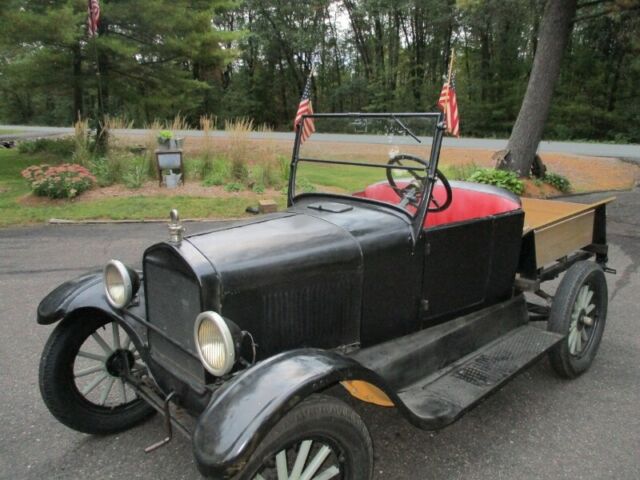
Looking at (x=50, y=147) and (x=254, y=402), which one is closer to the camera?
(x=254, y=402)

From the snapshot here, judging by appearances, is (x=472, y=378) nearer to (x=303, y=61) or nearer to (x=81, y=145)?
(x=81, y=145)

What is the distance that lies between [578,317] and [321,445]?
2215 mm

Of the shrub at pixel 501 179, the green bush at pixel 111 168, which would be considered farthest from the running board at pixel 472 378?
the green bush at pixel 111 168

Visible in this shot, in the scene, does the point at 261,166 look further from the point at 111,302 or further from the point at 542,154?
the point at 542,154

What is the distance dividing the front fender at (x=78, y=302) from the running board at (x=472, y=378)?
4.67 ft

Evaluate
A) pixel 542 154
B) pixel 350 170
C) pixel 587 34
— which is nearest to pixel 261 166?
pixel 350 170

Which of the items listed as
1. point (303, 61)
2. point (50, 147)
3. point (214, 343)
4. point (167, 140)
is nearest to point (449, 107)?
point (214, 343)

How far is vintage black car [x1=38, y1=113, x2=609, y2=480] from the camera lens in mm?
1870

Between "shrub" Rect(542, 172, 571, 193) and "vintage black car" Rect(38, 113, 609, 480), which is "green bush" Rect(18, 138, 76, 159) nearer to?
"shrub" Rect(542, 172, 571, 193)

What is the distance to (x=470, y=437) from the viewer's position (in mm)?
2717

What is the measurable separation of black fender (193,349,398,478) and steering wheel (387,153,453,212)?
1.16 meters

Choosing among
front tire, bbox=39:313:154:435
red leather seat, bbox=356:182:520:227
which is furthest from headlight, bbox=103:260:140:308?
red leather seat, bbox=356:182:520:227

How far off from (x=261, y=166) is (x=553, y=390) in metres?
8.20

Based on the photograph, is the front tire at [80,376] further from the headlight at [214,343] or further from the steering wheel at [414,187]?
the steering wheel at [414,187]
